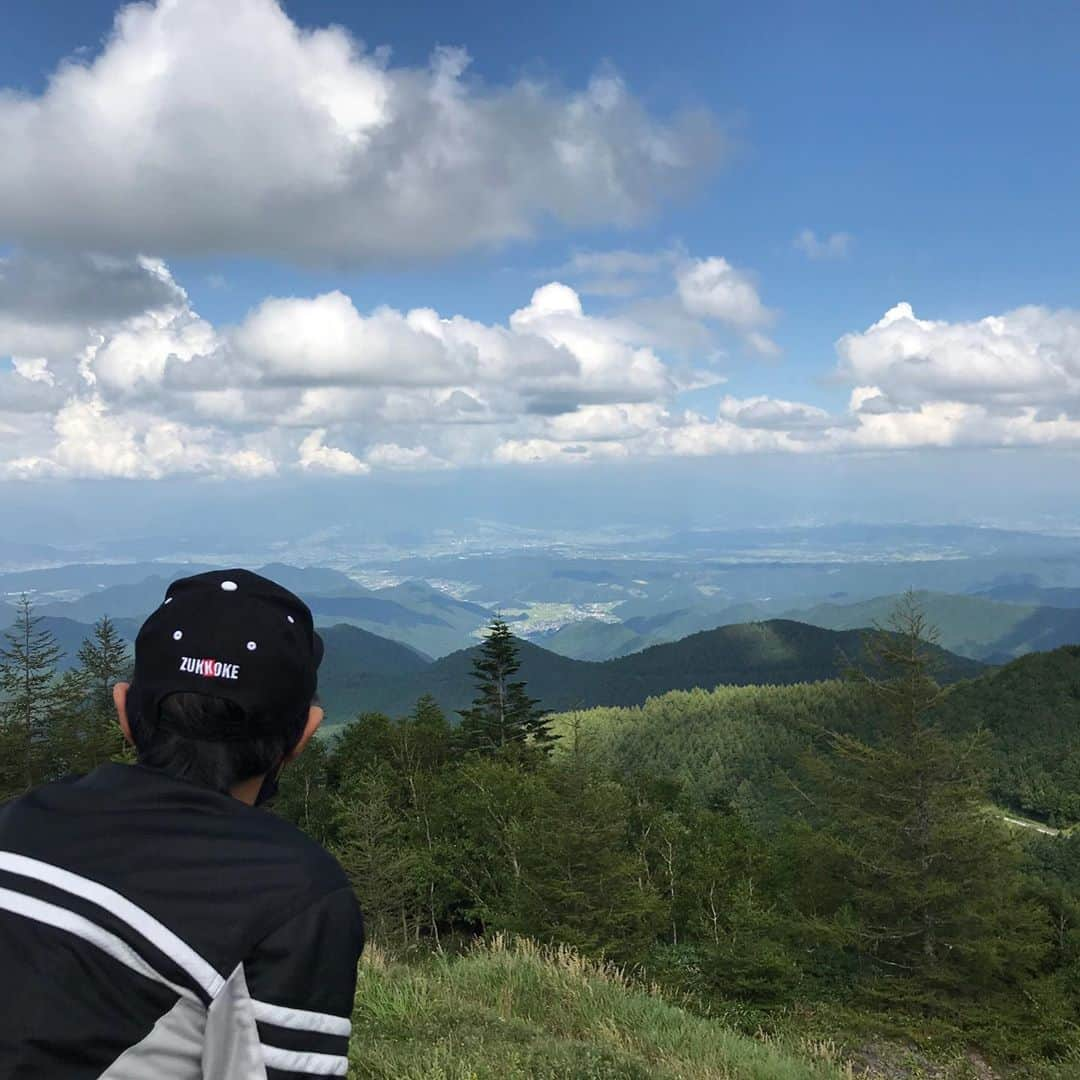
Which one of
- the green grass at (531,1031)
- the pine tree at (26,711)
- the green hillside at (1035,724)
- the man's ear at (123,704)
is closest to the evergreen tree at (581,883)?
the green grass at (531,1031)

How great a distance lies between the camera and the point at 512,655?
59344mm

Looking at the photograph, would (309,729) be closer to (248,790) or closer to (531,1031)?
(248,790)

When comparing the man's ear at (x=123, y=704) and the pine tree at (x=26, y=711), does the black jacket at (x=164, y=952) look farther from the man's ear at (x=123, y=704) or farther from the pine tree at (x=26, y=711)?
the pine tree at (x=26, y=711)

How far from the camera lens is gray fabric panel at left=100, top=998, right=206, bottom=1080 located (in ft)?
5.87

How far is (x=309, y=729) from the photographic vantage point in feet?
7.82

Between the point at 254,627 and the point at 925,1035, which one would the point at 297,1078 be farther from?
the point at 925,1035

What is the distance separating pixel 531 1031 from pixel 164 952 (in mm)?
5595

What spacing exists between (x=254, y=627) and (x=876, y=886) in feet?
94.7

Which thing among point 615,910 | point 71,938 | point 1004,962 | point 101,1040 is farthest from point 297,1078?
point 1004,962

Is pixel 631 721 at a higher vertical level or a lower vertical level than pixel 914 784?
lower

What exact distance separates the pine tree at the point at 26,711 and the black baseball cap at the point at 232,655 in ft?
156

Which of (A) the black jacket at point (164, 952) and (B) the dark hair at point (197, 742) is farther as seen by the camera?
(B) the dark hair at point (197, 742)

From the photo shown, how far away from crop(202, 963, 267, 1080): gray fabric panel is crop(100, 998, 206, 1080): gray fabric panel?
0.10 feet

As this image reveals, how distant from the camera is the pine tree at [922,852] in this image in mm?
24781
